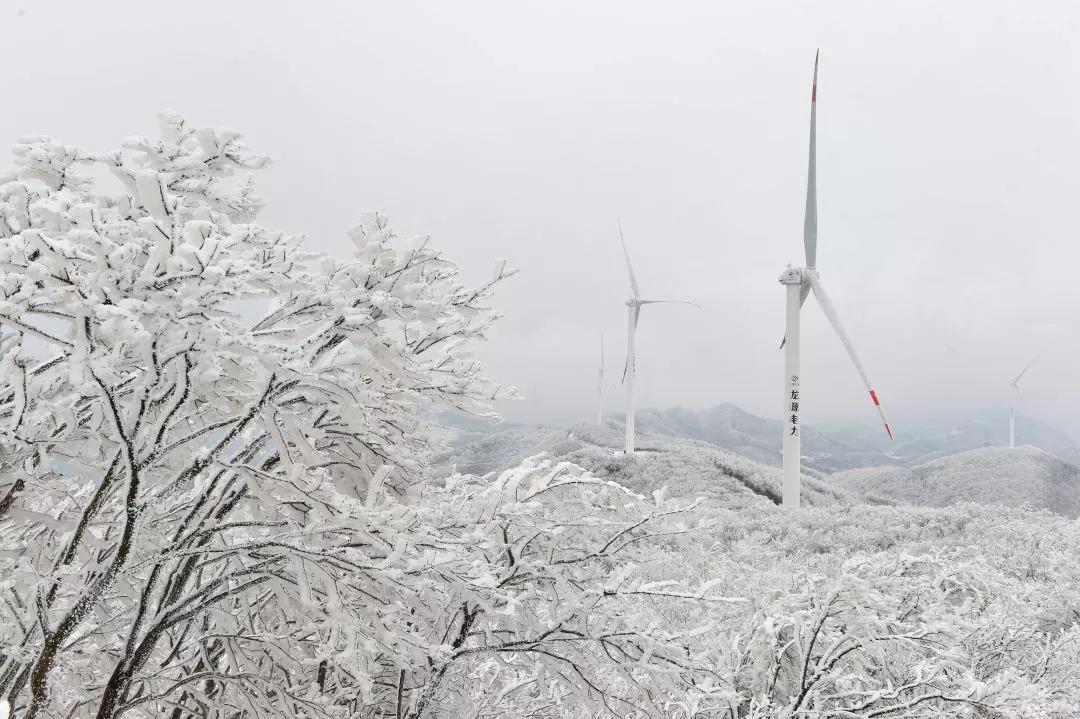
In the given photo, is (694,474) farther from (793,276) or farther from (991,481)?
(991,481)

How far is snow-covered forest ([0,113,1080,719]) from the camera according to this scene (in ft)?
7.04

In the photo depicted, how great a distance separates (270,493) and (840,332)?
19177 mm

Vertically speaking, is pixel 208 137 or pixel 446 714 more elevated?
pixel 208 137

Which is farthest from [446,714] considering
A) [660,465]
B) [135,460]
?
[660,465]

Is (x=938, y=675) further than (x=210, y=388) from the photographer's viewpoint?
Yes

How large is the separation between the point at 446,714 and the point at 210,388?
2.53m

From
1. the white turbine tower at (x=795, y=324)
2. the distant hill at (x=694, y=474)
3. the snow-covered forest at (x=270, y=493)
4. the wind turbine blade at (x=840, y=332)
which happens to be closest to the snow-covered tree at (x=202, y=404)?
the snow-covered forest at (x=270, y=493)

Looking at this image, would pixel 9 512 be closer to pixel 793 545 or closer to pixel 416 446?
pixel 416 446

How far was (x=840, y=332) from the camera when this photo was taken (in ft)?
62.1

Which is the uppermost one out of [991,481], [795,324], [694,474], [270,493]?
[795,324]

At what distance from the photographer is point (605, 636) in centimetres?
291

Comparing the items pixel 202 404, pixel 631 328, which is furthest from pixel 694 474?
pixel 202 404

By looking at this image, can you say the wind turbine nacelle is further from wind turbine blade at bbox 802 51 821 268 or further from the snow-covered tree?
the snow-covered tree

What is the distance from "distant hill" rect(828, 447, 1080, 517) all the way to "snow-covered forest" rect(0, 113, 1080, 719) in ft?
147
